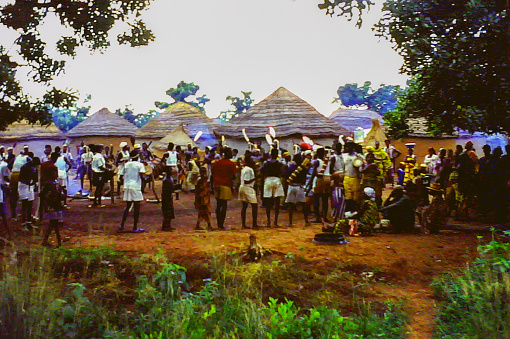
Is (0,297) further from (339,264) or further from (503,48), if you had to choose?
(503,48)

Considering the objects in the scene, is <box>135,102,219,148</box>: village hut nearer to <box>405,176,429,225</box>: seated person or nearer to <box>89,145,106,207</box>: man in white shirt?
<box>89,145,106,207</box>: man in white shirt

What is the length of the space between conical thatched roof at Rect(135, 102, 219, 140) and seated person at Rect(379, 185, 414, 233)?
90.0ft

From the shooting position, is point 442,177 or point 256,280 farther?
point 442,177

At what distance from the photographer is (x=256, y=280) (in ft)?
26.4

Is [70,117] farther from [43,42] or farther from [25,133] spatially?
[43,42]

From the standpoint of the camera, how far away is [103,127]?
4147 cm

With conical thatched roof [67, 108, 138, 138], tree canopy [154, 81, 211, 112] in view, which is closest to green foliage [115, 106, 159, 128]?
tree canopy [154, 81, 211, 112]

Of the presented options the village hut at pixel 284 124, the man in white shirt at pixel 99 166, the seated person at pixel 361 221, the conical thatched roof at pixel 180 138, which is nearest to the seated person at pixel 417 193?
the seated person at pixel 361 221

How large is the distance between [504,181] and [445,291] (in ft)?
25.3

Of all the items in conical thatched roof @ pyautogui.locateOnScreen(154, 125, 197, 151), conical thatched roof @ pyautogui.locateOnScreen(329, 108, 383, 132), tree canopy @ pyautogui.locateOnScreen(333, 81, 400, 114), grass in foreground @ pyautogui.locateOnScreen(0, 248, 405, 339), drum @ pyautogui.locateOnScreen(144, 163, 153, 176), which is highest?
tree canopy @ pyautogui.locateOnScreen(333, 81, 400, 114)

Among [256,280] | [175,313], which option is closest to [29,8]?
[256,280]

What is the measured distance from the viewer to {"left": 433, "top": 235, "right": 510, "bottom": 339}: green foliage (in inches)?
227

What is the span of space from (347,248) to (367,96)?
171ft

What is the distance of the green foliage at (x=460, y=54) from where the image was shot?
36.7 feet
